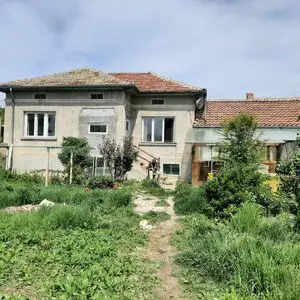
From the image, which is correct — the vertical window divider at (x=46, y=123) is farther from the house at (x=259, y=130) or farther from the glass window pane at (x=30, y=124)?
the house at (x=259, y=130)

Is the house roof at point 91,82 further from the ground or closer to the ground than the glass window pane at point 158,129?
further from the ground

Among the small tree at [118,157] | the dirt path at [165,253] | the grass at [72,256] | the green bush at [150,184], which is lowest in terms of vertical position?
the dirt path at [165,253]

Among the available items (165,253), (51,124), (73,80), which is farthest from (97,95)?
(165,253)

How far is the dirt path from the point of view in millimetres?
5953

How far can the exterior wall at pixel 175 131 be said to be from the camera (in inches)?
1047

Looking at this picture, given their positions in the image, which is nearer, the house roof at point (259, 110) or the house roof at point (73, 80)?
the house roof at point (73, 80)

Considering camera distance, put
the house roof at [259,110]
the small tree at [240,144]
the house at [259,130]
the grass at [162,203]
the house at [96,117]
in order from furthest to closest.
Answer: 1. the house roof at [259,110]
2. the house at [96,117]
3. the house at [259,130]
4. the small tree at [240,144]
5. the grass at [162,203]

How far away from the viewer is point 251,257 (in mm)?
5832

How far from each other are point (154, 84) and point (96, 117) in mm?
4499

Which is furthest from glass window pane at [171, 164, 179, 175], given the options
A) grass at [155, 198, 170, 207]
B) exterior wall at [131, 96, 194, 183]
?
grass at [155, 198, 170, 207]

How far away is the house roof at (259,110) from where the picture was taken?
87.7ft

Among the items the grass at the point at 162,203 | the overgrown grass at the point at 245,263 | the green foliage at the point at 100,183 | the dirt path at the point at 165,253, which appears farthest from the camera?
the green foliage at the point at 100,183

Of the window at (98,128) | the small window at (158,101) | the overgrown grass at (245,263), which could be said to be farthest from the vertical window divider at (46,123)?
the overgrown grass at (245,263)

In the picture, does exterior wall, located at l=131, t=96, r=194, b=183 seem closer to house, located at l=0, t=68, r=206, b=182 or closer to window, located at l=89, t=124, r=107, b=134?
house, located at l=0, t=68, r=206, b=182
